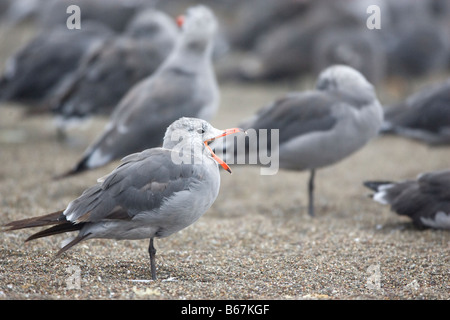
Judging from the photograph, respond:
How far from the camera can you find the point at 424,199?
4754mm

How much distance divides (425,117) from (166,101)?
3006 mm

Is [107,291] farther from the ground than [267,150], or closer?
closer

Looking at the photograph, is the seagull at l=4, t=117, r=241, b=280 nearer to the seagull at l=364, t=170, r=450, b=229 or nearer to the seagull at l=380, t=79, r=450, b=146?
the seagull at l=364, t=170, r=450, b=229

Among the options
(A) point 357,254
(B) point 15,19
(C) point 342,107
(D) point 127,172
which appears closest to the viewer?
(D) point 127,172

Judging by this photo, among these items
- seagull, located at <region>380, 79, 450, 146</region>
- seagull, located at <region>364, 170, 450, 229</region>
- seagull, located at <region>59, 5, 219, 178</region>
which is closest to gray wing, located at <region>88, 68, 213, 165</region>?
seagull, located at <region>59, 5, 219, 178</region>

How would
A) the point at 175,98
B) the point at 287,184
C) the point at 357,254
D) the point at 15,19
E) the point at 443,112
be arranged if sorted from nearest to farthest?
the point at 357,254
the point at 175,98
the point at 287,184
the point at 443,112
the point at 15,19

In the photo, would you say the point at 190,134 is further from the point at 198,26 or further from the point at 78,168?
the point at 198,26

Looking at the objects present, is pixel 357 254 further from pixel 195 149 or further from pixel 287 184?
pixel 287 184

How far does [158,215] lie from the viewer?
138 inches

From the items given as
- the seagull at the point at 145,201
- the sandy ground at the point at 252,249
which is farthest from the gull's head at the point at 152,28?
the seagull at the point at 145,201

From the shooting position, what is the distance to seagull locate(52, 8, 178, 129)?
7133mm

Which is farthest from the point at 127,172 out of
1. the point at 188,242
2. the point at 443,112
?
the point at 443,112

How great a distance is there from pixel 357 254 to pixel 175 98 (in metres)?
2.45

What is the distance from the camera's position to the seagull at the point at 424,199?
15.2 ft
